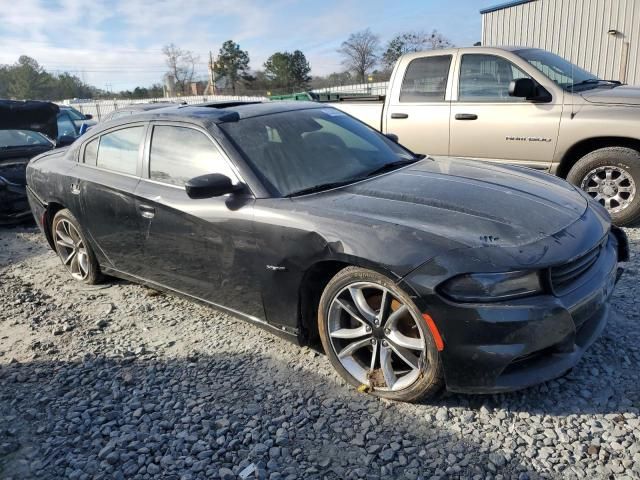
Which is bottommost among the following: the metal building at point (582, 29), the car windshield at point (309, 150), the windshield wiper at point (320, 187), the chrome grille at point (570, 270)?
the chrome grille at point (570, 270)

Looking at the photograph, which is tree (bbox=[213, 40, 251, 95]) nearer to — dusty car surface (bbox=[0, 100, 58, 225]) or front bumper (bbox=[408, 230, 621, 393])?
dusty car surface (bbox=[0, 100, 58, 225])

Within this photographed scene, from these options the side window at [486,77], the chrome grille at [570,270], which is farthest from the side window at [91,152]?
the side window at [486,77]

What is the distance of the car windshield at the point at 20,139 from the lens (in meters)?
8.59

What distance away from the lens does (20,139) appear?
8.88 meters

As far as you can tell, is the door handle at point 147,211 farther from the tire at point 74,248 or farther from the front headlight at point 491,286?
the front headlight at point 491,286

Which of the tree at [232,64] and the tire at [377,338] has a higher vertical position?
the tree at [232,64]

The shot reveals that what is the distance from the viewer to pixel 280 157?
3398 mm

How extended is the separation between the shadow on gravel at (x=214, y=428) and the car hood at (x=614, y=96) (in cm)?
427

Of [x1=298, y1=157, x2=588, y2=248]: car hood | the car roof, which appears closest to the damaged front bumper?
the car roof

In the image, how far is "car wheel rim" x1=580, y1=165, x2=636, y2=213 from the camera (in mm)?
5234

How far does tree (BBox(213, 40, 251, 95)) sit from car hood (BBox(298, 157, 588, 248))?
59.0m

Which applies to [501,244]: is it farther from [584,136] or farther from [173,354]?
[584,136]

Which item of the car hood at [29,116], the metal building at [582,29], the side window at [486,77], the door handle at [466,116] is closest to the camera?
the side window at [486,77]

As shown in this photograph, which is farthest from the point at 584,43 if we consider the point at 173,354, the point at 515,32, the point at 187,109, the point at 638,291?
the point at 173,354
